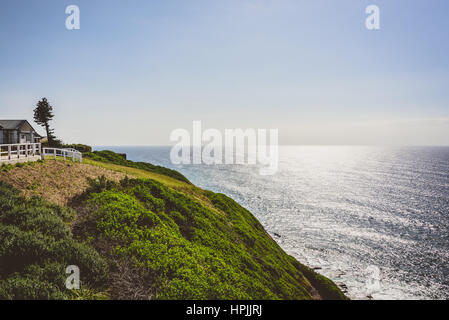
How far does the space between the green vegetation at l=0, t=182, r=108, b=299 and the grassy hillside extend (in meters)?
0.03

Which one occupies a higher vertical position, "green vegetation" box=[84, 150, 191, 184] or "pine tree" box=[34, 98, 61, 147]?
"pine tree" box=[34, 98, 61, 147]

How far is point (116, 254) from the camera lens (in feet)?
29.8

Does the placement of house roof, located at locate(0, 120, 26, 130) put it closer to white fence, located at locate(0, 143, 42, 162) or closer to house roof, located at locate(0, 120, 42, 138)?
house roof, located at locate(0, 120, 42, 138)

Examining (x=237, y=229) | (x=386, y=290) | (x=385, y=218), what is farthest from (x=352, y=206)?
(x=237, y=229)

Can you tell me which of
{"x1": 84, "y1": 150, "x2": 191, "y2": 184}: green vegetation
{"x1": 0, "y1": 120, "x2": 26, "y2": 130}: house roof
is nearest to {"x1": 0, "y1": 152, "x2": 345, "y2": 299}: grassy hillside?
{"x1": 84, "y1": 150, "x2": 191, "y2": 184}: green vegetation

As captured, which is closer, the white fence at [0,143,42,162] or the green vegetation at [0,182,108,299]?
the green vegetation at [0,182,108,299]

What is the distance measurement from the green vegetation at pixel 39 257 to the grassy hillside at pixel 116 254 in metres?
0.03

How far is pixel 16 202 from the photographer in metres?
11.1

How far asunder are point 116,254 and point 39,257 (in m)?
2.46

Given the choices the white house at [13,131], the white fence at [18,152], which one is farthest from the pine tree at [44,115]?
the white fence at [18,152]

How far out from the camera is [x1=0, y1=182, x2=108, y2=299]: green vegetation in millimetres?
6547

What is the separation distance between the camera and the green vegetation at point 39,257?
21.5ft

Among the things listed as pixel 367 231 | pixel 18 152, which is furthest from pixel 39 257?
pixel 367 231
